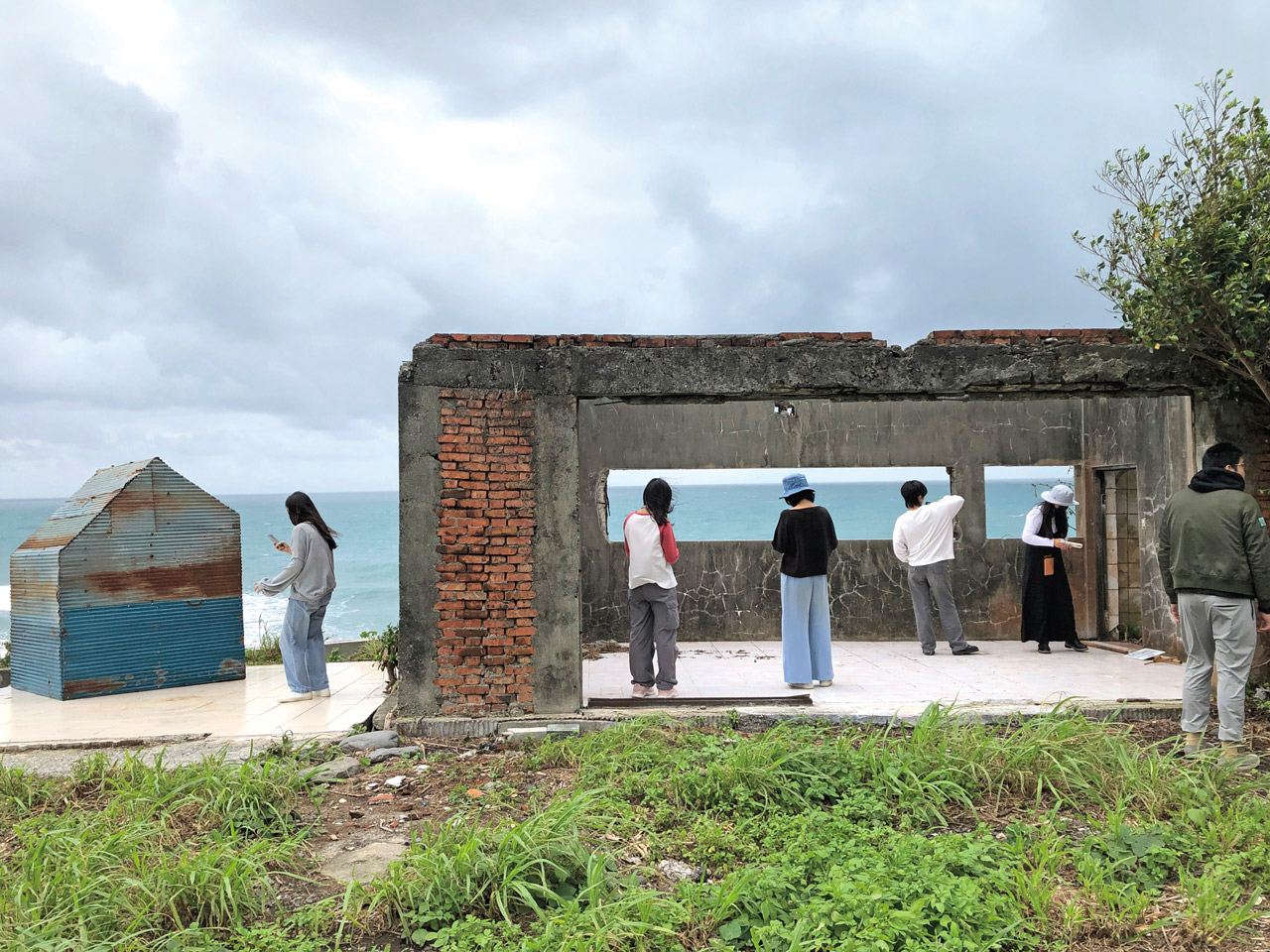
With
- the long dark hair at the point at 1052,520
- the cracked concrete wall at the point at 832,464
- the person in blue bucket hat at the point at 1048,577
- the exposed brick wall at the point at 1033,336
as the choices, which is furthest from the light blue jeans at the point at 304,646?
the long dark hair at the point at 1052,520

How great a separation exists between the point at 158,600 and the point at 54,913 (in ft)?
16.9

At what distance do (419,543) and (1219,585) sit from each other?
206 inches

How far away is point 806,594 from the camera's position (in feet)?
25.5

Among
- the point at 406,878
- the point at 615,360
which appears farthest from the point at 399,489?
the point at 406,878

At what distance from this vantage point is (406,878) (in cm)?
367

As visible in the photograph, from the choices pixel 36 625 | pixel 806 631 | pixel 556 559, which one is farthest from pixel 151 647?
pixel 806 631

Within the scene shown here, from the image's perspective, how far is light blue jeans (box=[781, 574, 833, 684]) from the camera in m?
7.68

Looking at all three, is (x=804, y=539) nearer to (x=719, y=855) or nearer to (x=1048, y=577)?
(x=1048, y=577)

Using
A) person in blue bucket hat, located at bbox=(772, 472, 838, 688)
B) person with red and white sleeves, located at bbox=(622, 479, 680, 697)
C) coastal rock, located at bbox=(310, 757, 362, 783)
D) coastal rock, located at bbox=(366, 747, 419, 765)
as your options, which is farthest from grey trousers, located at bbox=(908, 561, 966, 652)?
coastal rock, located at bbox=(310, 757, 362, 783)

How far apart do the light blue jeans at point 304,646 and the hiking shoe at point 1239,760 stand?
6.49m

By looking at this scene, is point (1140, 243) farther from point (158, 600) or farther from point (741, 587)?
point (158, 600)

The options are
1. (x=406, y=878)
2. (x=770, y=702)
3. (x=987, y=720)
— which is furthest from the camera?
(x=770, y=702)

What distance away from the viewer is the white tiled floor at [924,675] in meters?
7.15

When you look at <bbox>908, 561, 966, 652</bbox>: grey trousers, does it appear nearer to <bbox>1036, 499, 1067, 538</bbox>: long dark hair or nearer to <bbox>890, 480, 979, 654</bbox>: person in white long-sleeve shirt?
<bbox>890, 480, 979, 654</bbox>: person in white long-sleeve shirt
